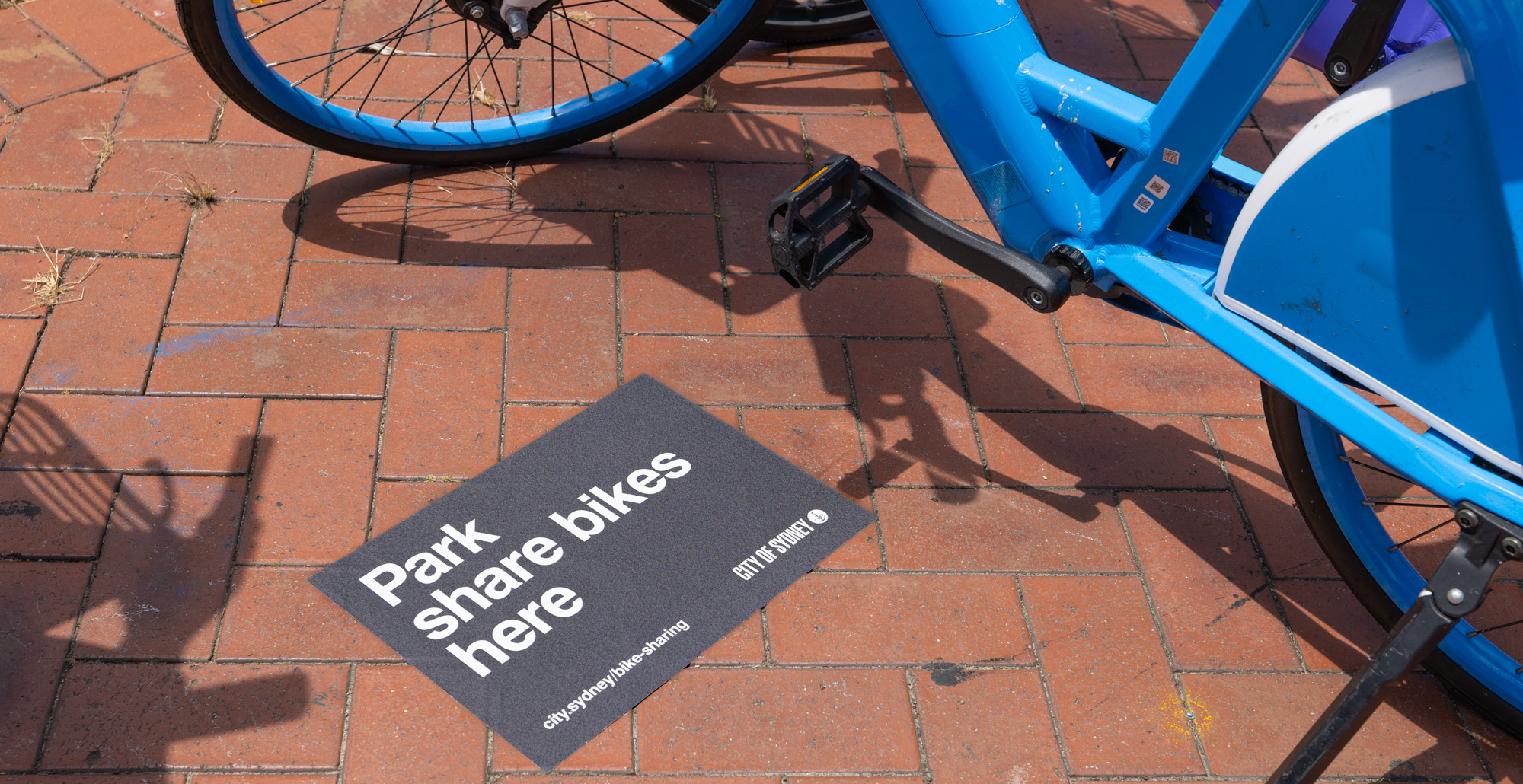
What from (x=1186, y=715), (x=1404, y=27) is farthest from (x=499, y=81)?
(x=1186, y=715)

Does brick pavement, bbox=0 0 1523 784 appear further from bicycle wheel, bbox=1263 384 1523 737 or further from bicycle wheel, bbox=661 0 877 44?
bicycle wheel, bbox=661 0 877 44

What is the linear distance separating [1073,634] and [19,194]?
258 cm

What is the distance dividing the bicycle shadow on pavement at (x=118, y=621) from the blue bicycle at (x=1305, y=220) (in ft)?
2.99

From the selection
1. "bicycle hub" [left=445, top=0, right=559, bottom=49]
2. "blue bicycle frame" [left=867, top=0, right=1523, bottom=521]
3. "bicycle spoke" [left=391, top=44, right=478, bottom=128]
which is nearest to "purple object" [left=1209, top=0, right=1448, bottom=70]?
"blue bicycle frame" [left=867, top=0, right=1523, bottom=521]

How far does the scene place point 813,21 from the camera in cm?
365

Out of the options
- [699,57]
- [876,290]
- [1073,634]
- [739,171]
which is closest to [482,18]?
[699,57]

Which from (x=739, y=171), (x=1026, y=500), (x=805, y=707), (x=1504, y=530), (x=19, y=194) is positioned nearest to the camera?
(x=1504, y=530)

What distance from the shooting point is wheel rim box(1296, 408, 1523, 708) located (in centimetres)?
217

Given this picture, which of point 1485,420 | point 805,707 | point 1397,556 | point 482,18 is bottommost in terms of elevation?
point 805,707

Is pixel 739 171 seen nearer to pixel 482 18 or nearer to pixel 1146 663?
pixel 482 18

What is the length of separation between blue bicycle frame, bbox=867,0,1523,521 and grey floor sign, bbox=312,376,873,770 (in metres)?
0.72

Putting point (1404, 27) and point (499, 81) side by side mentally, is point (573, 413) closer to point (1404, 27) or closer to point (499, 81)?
point (499, 81)

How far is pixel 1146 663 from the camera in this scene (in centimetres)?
228

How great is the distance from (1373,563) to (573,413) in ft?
5.22
